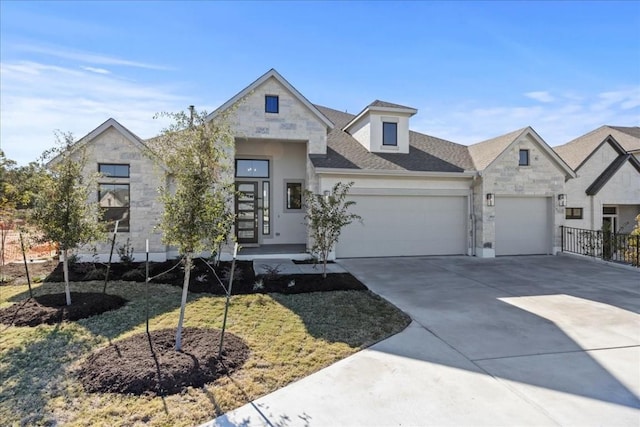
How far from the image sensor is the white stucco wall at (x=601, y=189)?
54.7 ft

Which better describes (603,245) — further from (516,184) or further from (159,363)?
(159,363)

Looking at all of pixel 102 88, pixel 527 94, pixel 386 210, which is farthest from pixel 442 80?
pixel 102 88

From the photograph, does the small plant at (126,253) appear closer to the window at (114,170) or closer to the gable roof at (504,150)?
the window at (114,170)

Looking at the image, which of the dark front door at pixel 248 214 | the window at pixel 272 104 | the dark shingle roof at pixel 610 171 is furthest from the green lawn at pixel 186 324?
the dark shingle roof at pixel 610 171

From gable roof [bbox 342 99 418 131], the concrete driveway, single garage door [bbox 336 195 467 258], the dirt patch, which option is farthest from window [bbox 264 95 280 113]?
the dirt patch

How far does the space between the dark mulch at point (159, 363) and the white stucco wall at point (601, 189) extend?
56.8ft

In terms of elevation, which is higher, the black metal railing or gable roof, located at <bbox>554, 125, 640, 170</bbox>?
gable roof, located at <bbox>554, 125, 640, 170</bbox>

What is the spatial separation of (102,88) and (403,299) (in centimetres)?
1098

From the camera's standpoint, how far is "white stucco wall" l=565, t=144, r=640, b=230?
16658 mm

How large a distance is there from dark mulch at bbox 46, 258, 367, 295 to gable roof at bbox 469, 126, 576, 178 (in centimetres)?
767

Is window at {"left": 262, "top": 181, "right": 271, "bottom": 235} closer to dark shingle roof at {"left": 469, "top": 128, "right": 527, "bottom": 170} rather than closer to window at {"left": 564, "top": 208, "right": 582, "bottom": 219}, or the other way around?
dark shingle roof at {"left": 469, "top": 128, "right": 527, "bottom": 170}

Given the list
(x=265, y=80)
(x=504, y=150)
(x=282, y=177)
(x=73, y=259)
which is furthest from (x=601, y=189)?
(x=73, y=259)

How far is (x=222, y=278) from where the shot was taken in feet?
30.6

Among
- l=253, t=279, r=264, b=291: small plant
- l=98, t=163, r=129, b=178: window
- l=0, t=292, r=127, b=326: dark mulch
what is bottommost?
l=0, t=292, r=127, b=326: dark mulch
